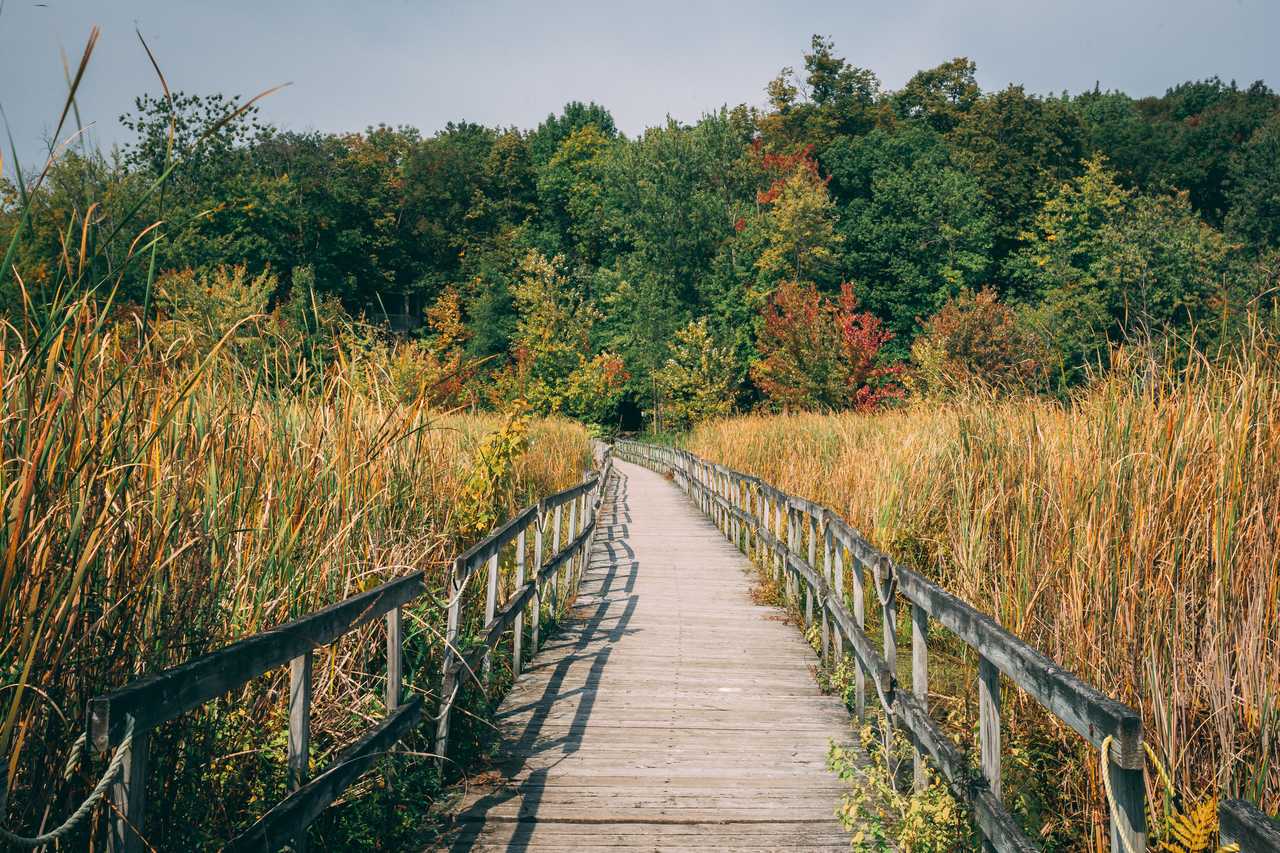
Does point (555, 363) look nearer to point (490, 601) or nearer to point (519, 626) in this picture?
point (519, 626)

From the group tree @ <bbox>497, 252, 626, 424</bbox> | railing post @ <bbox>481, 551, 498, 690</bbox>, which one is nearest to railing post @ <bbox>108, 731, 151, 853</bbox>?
railing post @ <bbox>481, 551, 498, 690</bbox>

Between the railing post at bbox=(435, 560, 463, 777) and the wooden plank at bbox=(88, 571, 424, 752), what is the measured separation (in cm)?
94

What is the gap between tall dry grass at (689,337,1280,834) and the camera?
2.77m

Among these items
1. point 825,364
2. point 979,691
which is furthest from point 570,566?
point 825,364

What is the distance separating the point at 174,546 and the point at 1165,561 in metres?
3.27

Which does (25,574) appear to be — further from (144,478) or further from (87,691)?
(144,478)

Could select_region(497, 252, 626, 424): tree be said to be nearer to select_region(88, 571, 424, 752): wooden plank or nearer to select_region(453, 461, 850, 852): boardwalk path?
select_region(453, 461, 850, 852): boardwalk path

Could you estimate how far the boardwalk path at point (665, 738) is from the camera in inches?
143

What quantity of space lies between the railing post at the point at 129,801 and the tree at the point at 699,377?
37311 millimetres

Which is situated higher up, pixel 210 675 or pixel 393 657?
pixel 210 675

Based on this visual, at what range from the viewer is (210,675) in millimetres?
1980

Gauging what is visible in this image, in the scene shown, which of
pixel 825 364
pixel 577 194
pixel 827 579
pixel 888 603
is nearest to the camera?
pixel 888 603

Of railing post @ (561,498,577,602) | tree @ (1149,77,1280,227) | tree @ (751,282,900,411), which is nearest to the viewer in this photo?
railing post @ (561,498,577,602)

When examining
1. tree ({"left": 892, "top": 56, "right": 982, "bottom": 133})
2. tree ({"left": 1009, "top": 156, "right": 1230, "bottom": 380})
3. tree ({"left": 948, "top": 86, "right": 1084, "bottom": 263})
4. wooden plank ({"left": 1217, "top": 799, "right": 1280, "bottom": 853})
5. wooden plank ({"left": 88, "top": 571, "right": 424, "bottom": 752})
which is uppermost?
tree ({"left": 892, "top": 56, "right": 982, "bottom": 133})
